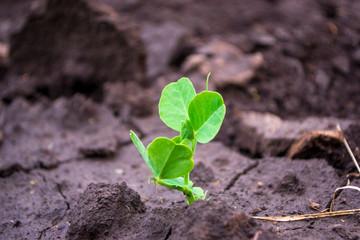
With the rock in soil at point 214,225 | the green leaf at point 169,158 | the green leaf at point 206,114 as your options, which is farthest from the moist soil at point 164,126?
the green leaf at point 206,114

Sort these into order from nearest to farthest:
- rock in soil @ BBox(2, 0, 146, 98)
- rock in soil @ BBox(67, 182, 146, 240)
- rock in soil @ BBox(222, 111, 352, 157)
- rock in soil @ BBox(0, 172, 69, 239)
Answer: rock in soil @ BBox(67, 182, 146, 240) < rock in soil @ BBox(0, 172, 69, 239) < rock in soil @ BBox(222, 111, 352, 157) < rock in soil @ BBox(2, 0, 146, 98)

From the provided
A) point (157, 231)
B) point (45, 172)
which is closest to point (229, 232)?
point (157, 231)

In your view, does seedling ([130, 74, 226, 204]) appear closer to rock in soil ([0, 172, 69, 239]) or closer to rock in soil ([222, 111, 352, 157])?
rock in soil ([0, 172, 69, 239])

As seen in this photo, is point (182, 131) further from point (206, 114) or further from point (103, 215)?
point (103, 215)

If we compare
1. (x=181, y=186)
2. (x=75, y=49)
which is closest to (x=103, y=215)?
(x=181, y=186)

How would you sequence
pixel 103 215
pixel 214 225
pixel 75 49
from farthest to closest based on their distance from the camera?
pixel 75 49 < pixel 103 215 < pixel 214 225

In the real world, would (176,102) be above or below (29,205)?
above

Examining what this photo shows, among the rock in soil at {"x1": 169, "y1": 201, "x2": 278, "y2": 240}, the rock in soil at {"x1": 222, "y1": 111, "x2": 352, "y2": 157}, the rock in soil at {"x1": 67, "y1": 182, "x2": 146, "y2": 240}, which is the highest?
the rock in soil at {"x1": 169, "y1": 201, "x2": 278, "y2": 240}

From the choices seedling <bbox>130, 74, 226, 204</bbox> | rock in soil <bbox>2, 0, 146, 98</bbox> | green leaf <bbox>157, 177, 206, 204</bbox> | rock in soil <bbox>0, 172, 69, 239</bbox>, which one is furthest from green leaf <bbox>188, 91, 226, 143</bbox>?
rock in soil <bbox>2, 0, 146, 98</bbox>
